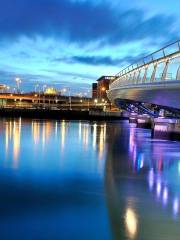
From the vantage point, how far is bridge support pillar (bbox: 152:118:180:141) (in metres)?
46.7

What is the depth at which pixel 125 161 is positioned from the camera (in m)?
30.7

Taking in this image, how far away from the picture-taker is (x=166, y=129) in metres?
49.1

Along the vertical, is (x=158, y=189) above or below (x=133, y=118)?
above

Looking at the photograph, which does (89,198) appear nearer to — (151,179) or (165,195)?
(165,195)

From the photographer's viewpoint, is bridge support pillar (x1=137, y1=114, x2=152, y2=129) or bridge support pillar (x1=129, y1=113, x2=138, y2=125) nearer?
bridge support pillar (x1=137, y1=114, x2=152, y2=129)

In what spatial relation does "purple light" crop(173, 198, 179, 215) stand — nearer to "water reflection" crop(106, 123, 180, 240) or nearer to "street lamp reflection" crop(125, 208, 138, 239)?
"water reflection" crop(106, 123, 180, 240)

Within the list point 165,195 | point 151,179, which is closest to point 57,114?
point 151,179

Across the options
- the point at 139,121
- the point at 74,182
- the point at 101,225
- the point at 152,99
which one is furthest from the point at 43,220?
the point at 139,121

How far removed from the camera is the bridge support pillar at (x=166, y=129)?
4672cm

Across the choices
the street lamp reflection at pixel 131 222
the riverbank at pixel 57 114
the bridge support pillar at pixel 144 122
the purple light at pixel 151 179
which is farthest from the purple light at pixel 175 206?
the riverbank at pixel 57 114

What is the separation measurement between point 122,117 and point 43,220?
397 feet

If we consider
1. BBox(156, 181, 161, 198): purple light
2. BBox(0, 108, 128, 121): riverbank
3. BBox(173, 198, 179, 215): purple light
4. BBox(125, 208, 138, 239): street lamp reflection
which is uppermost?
BBox(125, 208, 138, 239): street lamp reflection

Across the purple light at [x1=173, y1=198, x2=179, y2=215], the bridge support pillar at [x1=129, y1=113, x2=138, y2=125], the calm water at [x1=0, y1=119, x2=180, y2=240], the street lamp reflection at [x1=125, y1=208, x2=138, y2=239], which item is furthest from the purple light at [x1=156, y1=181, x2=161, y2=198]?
the bridge support pillar at [x1=129, y1=113, x2=138, y2=125]

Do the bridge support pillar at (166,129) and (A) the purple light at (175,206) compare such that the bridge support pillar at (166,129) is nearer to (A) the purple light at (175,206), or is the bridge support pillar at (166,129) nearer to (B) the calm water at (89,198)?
(B) the calm water at (89,198)
